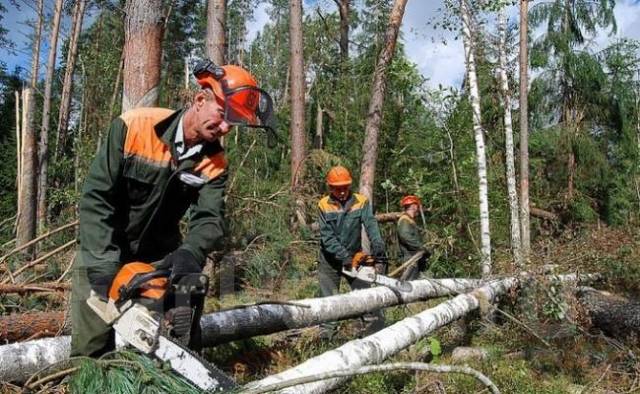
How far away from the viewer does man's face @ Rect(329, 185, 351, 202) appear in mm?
6672

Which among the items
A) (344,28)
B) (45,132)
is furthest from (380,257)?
(344,28)

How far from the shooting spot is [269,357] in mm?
4922

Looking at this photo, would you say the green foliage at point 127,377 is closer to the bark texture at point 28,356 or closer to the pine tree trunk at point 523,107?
the bark texture at point 28,356

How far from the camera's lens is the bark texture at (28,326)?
171 inches

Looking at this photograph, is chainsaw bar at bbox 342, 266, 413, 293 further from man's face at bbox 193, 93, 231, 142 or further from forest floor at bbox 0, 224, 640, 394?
man's face at bbox 193, 93, 231, 142

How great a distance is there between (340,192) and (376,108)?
393cm

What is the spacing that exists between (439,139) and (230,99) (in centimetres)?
1044

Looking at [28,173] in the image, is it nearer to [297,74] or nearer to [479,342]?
[297,74]

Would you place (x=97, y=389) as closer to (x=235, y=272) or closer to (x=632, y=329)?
(x=235, y=272)

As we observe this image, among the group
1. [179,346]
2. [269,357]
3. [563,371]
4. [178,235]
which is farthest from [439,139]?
[179,346]

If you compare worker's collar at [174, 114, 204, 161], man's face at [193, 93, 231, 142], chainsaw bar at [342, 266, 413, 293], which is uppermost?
man's face at [193, 93, 231, 142]

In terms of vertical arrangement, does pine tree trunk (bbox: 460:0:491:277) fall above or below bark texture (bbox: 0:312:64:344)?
above

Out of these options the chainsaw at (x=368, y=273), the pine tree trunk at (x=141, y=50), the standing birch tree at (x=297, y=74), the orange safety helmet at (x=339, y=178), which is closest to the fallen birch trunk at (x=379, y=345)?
the chainsaw at (x=368, y=273)

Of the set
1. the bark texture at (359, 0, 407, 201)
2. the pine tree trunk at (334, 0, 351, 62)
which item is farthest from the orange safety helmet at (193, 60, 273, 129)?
the pine tree trunk at (334, 0, 351, 62)
